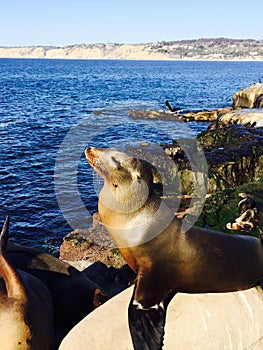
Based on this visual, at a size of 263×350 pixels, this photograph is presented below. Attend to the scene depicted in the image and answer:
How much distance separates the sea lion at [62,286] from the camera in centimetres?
625

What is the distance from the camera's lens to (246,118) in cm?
2603

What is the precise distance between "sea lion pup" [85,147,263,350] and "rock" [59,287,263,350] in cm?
15

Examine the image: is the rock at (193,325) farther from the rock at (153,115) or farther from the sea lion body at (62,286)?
the rock at (153,115)

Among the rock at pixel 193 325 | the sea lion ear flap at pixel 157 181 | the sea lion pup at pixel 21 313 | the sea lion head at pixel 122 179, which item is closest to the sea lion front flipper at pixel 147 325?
the rock at pixel 193 325

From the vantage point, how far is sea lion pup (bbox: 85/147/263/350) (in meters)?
5.52

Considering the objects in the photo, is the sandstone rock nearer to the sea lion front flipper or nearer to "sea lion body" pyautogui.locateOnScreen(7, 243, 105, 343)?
"sea lion body" pyautogui.locateOnScreen(7, 243, 105, 343)

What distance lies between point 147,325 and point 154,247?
0.94 m

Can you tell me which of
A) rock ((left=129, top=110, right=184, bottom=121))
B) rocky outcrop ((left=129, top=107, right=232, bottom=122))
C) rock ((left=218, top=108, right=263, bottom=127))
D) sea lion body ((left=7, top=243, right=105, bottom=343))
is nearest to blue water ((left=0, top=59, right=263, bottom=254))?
rock ((left=129, top=110, right=184, bottom=121))

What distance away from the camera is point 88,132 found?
3338 centimetres

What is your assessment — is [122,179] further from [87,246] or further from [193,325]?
[87,246]

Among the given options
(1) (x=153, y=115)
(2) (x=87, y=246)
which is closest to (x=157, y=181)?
(2) (x=87, y=246)

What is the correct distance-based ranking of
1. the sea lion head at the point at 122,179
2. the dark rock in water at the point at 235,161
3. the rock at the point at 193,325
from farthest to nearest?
the dark rock in water at the point at 235,161, the sea lion head at the point at 122,179, the rock at the point at 193,325

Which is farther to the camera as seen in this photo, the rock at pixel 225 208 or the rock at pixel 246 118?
the rock at pixel 246 118

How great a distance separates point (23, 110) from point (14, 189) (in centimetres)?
2815
